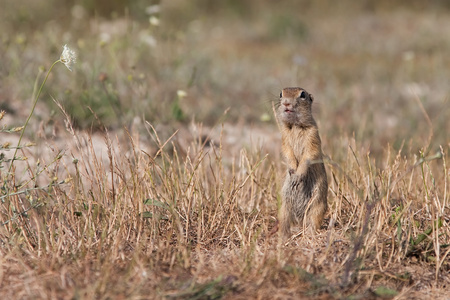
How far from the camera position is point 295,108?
3.77 meters

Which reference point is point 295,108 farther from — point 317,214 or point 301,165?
point 317,214

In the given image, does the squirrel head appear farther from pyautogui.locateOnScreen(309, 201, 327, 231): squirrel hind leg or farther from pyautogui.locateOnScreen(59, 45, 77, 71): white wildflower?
pyautogui.locateOnScreen(59, 45, 77, 71): white wildflower

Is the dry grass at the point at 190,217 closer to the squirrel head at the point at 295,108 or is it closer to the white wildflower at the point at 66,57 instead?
the squirrel head at the point at 295,108

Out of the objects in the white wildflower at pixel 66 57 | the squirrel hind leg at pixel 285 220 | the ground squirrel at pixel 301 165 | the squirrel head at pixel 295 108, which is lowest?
the squirrel hind leg at pixel 285 220

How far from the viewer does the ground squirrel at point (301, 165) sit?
3.70 meters

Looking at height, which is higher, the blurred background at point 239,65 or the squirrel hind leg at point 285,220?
the blurred background at point 239,65

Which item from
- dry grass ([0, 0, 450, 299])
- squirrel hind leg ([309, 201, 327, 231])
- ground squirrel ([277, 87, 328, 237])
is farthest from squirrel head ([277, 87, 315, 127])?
squirrel hind leg ([309, 201, 327, 231])

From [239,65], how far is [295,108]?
6.00m

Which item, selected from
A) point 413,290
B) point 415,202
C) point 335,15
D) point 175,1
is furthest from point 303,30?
point 413,290

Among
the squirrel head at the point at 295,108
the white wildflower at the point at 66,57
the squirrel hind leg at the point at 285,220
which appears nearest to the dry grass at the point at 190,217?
the squirrel hind leg at the point at 285,220

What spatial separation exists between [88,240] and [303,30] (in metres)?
10.8

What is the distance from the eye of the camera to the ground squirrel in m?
3.70

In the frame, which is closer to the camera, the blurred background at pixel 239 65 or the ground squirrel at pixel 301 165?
the ground squirrel at pixel 301 165

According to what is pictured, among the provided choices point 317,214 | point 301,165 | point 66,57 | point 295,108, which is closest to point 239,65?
point 295,108
